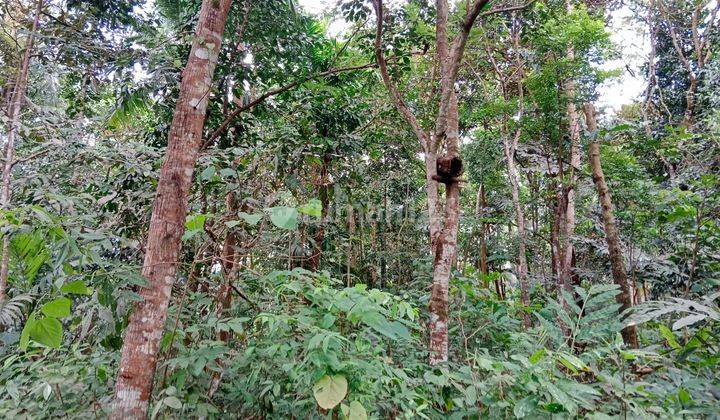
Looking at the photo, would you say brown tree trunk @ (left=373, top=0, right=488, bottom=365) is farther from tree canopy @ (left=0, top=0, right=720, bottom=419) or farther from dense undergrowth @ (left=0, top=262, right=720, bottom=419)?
dense undergrowth @ (left=0, top=262, right=720, bottom=419)

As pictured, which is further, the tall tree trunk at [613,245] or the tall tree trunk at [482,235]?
the tall tree trunk at [482,235]

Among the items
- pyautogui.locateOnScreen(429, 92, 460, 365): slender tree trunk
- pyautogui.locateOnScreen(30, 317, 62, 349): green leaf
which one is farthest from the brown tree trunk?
pyautogui.locateOnScreen(30, 317, 62, 349): green leaf

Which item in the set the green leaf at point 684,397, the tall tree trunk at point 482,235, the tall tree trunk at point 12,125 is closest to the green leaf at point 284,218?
the green leaf at point 684,397

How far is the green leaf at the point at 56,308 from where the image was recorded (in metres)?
1.36

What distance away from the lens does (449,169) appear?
2705 millimetres

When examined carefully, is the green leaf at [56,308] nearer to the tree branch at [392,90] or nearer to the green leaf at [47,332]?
the green leaf at [47,332]

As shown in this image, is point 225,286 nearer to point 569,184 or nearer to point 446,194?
point 446,194

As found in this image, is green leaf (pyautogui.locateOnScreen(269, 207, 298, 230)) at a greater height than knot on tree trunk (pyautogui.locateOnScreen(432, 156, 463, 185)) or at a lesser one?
lesser

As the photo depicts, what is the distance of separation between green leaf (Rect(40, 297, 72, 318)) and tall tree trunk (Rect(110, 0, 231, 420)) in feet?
1.21

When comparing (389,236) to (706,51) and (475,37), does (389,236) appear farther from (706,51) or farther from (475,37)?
(706,51)

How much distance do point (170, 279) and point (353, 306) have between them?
875 mm

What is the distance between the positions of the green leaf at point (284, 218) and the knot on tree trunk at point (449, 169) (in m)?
1.47

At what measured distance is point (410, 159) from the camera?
622cm

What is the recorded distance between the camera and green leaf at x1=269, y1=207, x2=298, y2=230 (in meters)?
1.41
